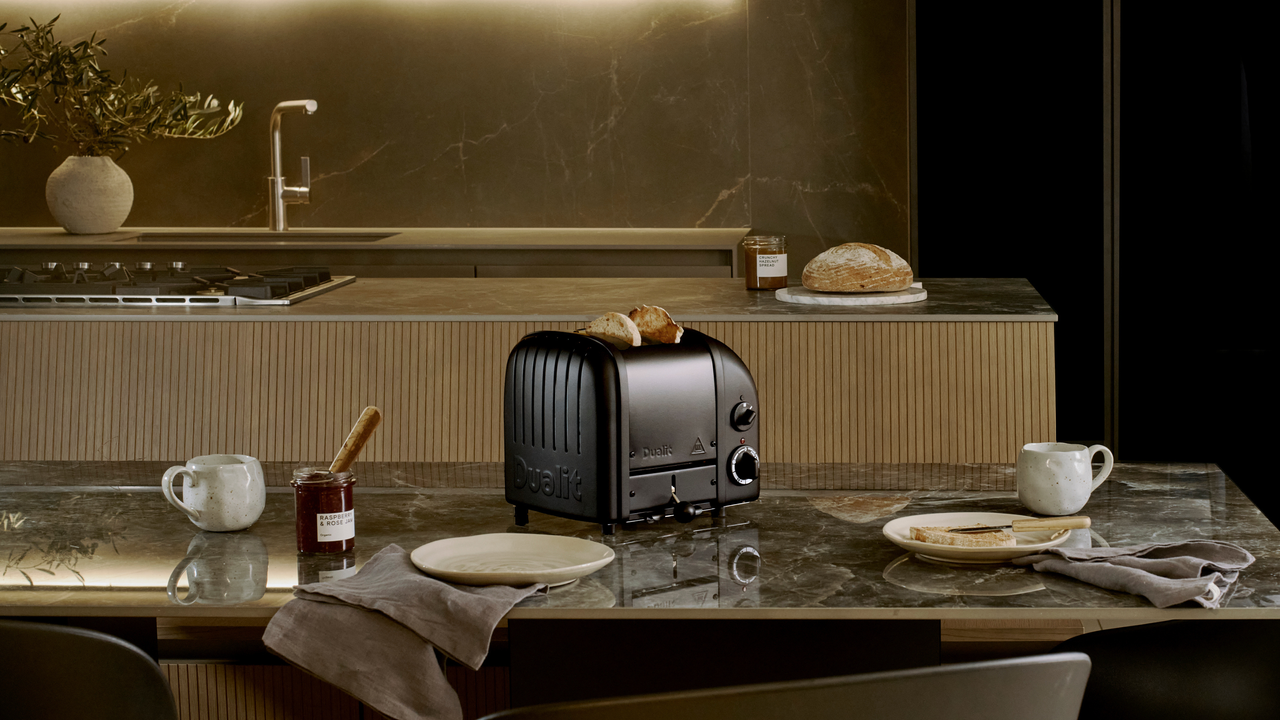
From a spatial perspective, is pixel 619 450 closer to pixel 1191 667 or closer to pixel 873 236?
pixel 1191 667

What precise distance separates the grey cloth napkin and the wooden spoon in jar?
0.65m

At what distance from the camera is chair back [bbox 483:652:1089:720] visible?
2.42ft

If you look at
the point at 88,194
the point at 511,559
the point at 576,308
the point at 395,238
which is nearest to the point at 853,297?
the point at 576,308

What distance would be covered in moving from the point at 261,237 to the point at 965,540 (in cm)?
315

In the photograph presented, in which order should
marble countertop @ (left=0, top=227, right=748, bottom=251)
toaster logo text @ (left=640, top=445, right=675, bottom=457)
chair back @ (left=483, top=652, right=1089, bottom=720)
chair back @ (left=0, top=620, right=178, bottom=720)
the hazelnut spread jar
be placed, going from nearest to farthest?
chair back @ (left=483, top=652, right=1089, bottom=720), chair back @ (left=0, top=620, right=178, bottom=720), toaster logo text @ (left=640, top=445, right=675, bottom=457), the hazelnut spread jar, marble countertop @ (left=0, top=227, right=748, bottom=251)

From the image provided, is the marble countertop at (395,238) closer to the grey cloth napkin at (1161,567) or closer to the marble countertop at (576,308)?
the marble countertop at (576,308)

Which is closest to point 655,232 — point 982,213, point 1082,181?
point 982,213

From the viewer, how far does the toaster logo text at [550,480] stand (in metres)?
1.29

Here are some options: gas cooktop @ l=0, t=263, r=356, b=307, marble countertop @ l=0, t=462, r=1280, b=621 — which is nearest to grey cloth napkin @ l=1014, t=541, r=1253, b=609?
marble countertop @ l=0, t=462, r=1280, b=621

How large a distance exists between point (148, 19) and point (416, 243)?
57.7 inches

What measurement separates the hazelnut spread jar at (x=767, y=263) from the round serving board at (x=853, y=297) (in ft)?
0.44

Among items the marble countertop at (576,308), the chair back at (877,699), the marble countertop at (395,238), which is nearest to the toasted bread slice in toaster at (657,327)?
the chair back at (877,699)

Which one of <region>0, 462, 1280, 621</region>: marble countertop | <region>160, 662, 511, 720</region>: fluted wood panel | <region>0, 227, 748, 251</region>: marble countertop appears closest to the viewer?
<region>0, 462, 1280, 621</region>: marble countertop

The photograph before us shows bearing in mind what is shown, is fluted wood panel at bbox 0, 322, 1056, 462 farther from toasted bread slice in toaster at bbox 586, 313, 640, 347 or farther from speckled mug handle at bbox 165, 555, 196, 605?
Result: speckled mug handle at bbox 165, 555, 196, 605
